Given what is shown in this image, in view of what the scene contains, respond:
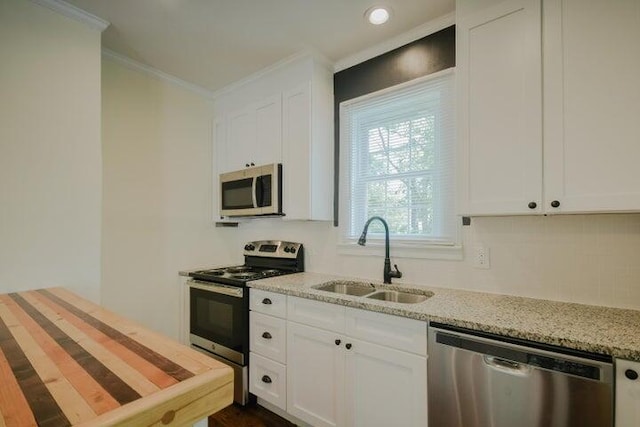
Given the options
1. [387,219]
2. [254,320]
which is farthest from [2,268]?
[387,219]

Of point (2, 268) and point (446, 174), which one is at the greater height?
point (446, 174)

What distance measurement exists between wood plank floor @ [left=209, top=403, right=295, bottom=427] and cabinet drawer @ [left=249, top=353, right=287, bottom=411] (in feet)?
0.44

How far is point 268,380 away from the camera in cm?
204

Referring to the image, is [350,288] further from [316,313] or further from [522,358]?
[522,358]

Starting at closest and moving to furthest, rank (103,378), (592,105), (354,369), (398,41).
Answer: (103,378) < (592,105) < (354,369) < (398,41)

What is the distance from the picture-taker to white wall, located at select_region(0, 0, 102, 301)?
1623 millimetres

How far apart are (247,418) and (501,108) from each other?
94.0 inches

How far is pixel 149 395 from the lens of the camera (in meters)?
0.64

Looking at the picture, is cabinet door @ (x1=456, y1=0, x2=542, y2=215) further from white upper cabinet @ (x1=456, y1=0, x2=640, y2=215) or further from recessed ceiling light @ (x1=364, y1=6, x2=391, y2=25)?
recessed ceiling light @ (x1=364, y1=6, x2=391, y2=25)

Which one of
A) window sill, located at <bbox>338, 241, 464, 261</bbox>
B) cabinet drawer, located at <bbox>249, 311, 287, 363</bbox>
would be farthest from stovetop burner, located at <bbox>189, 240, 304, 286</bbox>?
window sill, located at <bbox>338, 241, 464, 261</bbox>

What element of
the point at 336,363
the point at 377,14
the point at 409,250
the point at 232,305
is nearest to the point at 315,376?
the point at 336,363

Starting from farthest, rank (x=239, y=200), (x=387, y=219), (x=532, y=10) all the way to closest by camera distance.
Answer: (x=239, y=200) → (x=387, y=219) → (x=532, y=10)

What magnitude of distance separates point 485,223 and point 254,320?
62.8 inches

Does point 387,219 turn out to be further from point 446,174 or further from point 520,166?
point 520,166
